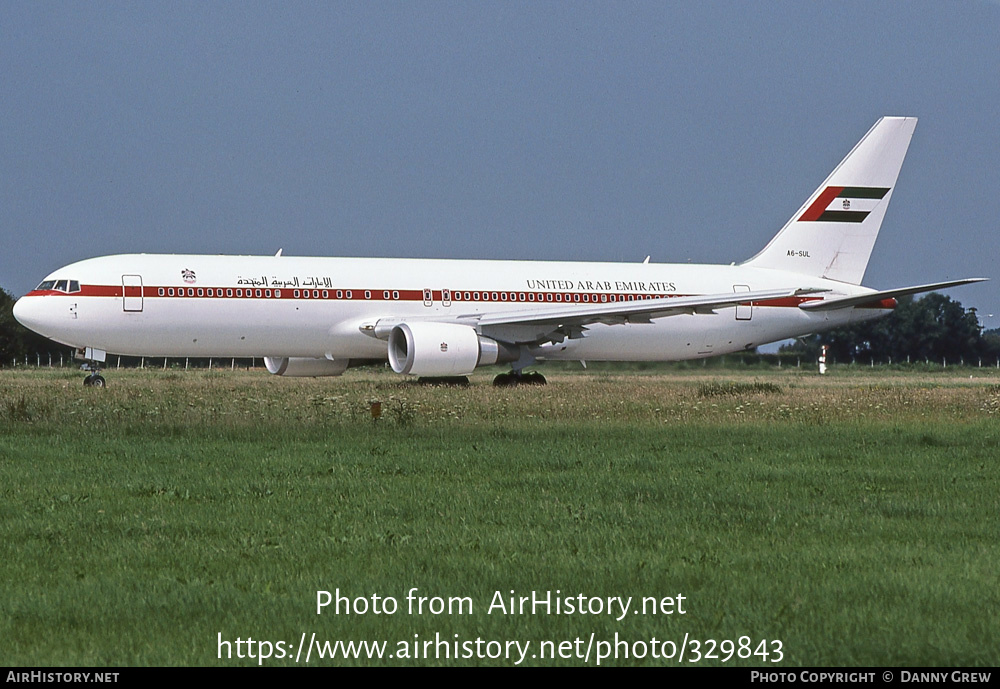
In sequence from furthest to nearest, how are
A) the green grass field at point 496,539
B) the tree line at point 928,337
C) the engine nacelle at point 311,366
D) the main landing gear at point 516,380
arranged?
the tree line at point 928,337, the engine nacelle at point 311,366, the main landing gear at point 516,380, the green grass field at point 496,539

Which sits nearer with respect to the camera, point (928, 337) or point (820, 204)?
point (820, 204)

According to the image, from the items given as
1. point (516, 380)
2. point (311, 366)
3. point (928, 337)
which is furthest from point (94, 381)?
point (928, 337)

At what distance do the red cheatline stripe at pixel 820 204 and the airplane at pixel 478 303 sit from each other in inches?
1.3

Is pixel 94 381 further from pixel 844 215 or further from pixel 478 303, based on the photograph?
pixel 844 215

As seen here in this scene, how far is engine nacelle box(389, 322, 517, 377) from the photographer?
26.2 metres

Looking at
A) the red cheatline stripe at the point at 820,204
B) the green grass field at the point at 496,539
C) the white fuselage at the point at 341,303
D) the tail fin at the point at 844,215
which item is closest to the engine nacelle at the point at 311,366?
the white fuselage at the point at 341,303

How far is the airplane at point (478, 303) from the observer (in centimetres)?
2672

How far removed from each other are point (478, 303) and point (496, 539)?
2192cm

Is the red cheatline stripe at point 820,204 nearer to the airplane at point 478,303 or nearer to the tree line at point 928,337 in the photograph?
the airplane at point 478,303

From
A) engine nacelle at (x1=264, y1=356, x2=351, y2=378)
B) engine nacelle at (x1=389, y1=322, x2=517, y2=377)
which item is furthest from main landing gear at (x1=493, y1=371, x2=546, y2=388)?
engine nacelle at (x1=264, y1=356, x2=351, y2=378)

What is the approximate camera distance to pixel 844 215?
111 ft

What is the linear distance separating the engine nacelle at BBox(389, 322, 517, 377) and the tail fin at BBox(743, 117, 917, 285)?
10871mm

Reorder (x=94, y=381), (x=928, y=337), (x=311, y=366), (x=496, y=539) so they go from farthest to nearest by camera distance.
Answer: (x=928, y=337)
(x=311, y=366)
(x=94, y=381)
(x=496, y=539)
